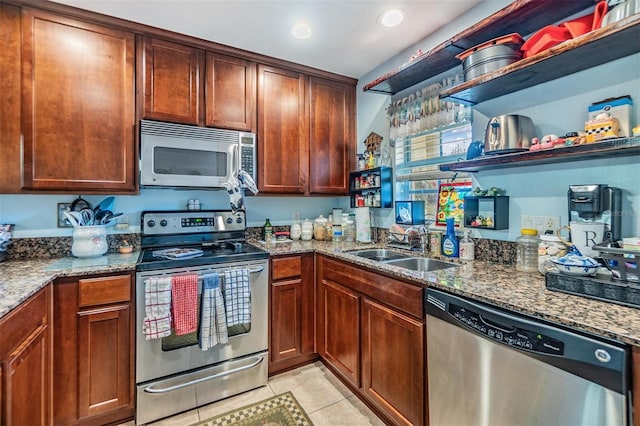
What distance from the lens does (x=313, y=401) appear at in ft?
6.34

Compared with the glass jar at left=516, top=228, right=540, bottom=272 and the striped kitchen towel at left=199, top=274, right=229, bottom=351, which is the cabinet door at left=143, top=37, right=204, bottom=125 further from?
the glass jar at left=516, top=228, right=540, bottom=272

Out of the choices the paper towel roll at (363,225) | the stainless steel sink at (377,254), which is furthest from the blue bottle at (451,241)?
the paper towel roll at (363,225)

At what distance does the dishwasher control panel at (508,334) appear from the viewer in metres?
0.96

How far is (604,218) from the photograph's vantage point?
4.24ft

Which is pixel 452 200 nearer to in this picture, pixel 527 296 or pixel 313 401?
pixel 527 296

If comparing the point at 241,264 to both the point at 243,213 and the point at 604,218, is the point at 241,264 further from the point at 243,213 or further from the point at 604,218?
the point at 604,218

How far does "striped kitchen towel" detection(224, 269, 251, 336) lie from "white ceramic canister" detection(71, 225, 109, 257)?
85 centimetres

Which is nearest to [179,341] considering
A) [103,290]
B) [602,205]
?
[103,290]

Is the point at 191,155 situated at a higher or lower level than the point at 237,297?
higher

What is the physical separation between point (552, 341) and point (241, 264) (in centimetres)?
166

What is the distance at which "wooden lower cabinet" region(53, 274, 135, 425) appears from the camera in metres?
1.58

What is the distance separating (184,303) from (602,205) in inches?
84.5

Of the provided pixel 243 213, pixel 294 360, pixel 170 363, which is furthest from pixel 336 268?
pixel 170 363

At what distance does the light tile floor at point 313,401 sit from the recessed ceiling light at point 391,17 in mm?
2463
